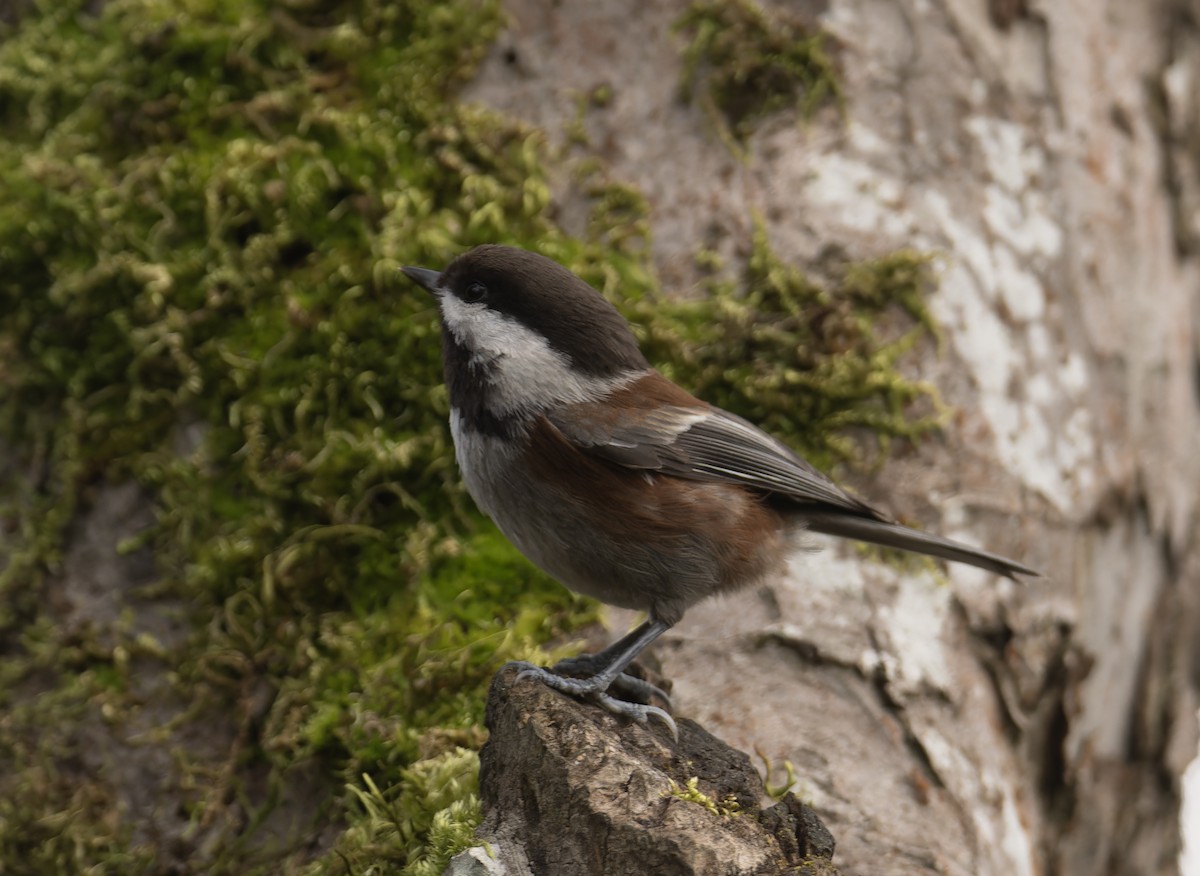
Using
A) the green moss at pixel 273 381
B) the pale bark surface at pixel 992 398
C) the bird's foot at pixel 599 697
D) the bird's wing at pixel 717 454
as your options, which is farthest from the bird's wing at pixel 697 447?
the bird's foot at pixel 599 697

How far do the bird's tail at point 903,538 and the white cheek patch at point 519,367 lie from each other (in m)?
0.66

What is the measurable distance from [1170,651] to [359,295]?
3315 mm

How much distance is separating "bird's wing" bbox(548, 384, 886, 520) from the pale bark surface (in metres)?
0.29

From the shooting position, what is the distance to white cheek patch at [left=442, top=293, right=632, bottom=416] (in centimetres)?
287

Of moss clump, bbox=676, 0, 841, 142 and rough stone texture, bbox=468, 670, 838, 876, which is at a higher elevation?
moss clump, bbox=676, 0, 841, 142

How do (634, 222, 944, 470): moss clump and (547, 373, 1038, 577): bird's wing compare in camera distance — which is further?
(634, 222, 944, 470): moss clump

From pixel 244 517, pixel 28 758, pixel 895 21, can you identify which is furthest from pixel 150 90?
pixel 895 21

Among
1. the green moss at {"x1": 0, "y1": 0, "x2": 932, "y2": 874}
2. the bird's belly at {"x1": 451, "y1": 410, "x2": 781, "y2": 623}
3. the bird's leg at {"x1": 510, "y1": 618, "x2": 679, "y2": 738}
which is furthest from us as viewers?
the green moss at {"x1": 0, "y1": 0, "x2": 932, "y2": 874}

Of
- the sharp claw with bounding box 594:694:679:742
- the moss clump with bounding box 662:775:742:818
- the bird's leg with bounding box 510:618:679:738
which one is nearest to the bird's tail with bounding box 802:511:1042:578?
the bird's leg with bounding box 510:618:679:738

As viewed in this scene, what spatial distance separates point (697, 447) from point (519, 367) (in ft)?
1.67

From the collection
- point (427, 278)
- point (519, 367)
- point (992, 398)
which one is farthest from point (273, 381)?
point (992, 398)

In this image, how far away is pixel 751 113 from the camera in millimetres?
3781

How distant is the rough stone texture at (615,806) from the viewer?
77.2 inches

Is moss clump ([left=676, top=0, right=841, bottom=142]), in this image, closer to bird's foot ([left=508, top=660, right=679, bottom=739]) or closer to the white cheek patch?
the white cheek patch
